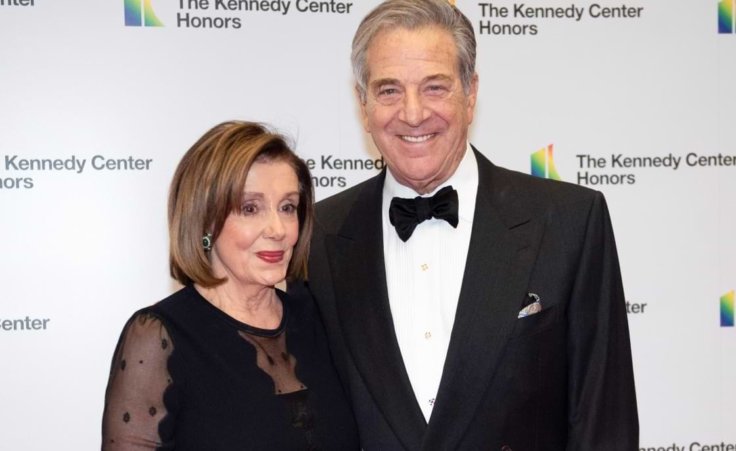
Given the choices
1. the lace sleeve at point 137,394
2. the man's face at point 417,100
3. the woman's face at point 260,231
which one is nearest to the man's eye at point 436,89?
the man's face at point 417,100

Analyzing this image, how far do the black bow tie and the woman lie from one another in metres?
0.27

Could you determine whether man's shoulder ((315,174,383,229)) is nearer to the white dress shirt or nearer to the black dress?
the white dress shirt

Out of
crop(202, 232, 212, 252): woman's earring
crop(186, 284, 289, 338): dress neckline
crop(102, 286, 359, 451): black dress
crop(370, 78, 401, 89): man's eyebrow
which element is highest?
crop(370, 78, 401, 89): man's eyebrow

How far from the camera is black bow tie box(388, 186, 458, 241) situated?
2291 mm

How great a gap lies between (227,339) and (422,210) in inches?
23.7

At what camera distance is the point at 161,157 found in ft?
11.2

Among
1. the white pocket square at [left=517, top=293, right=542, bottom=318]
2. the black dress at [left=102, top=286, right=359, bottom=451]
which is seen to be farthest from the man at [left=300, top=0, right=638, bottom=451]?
the black dress at [left=102, top=286, right=359, bottom=451]

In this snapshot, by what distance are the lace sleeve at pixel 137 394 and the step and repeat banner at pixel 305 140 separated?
1401mm

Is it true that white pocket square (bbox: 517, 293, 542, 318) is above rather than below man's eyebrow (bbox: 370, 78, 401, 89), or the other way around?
below

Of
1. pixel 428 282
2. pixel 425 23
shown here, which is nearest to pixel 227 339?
pixel 428 282

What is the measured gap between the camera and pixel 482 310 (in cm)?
214

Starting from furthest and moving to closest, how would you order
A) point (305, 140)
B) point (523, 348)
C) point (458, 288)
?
point (305, 140) → point (458, 288) → point (523, 348)

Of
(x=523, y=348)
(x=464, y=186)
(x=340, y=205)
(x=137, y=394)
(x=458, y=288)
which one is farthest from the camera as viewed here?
(x=340, y=205)

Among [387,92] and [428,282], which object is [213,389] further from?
[387,92]
